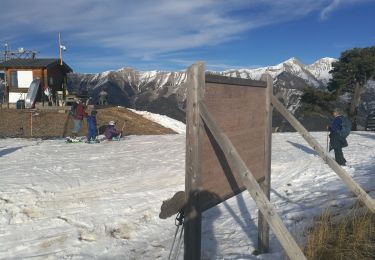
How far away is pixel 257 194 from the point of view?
367cm

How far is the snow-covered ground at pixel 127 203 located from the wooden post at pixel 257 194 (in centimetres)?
180

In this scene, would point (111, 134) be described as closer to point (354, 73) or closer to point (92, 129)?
point (92, 129)

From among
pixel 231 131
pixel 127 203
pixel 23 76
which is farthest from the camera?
pixel 23 76

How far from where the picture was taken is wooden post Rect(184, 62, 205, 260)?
3908 mm

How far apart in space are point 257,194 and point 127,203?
5.17m

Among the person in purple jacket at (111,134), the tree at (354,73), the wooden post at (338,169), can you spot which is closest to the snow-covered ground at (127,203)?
the wooden post at (338,169)

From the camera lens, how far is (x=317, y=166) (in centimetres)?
1109

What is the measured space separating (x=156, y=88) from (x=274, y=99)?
536 feet

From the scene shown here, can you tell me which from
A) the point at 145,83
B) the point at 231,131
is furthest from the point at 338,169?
the point at 145,83

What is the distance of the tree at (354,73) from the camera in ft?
110

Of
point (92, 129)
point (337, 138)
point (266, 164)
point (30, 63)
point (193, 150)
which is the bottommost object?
point (92, 129)

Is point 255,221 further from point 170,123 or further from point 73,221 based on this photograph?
point 170,123

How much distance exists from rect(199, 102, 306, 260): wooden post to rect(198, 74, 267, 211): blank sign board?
0.59 ft

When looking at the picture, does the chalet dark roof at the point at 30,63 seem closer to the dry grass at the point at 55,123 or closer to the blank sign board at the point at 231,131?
the dry grass at the point at 55,123
